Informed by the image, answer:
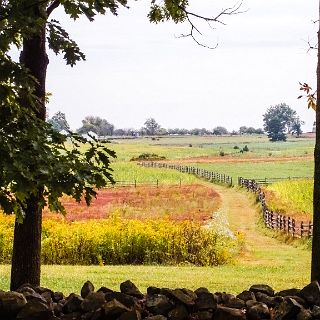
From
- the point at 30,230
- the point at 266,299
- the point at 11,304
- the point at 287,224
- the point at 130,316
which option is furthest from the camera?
the point at 287,224

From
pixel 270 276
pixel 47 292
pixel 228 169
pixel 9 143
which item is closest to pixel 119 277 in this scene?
pixel 270 276

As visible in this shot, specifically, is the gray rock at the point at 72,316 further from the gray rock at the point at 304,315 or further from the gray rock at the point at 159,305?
the gray rock at the point at 304,315

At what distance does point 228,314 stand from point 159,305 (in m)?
0.78

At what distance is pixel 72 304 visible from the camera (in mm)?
7418

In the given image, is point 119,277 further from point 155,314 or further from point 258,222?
point 258,222

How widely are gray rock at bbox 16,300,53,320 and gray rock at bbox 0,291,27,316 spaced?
9 centimetres

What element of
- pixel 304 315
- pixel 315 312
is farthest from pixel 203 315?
pixel 315 312

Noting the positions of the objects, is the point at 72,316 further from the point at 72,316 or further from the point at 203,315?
the point at 203,315

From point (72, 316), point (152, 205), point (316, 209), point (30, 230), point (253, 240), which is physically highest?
point (316, 209)

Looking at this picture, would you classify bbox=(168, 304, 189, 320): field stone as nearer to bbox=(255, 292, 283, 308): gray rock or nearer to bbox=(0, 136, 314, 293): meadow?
bbox=(255, 292, 283, 308): gray rock

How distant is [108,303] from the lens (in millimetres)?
7051

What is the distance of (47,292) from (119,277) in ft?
29.4

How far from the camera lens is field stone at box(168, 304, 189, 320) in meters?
7.06

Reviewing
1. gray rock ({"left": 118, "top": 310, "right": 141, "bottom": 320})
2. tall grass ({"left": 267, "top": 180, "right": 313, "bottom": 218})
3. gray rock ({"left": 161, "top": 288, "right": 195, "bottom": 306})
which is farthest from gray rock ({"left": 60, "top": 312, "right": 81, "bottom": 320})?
tall grass ({"left": 267, "top": 180, "right": 313, "bottom": 218})
